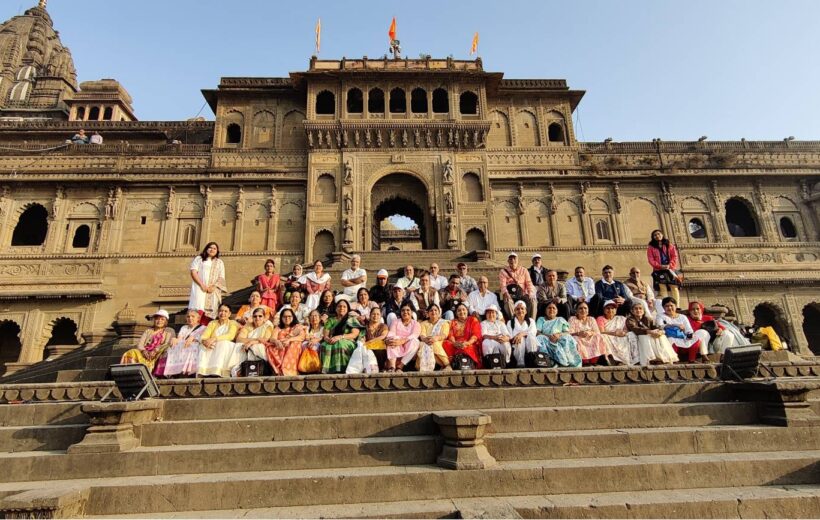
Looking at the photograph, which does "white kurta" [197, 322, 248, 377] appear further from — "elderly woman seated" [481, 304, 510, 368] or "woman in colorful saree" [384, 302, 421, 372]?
"elderly woman seated" [481, 304, 510, 368]

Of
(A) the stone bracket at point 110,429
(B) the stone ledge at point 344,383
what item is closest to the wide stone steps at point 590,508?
(A) the stone bracket at point 110,429

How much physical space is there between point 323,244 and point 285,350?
1450 cm

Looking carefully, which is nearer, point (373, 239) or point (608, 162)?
point (373, 239)

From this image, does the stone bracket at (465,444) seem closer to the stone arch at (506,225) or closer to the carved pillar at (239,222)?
the stone arch at (506,225)

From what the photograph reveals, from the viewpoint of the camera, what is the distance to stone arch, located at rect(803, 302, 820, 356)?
22.5 m

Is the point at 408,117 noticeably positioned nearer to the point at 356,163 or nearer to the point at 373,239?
the point at 356,163

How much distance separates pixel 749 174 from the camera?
74.3ft

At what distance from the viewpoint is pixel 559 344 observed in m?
6.52

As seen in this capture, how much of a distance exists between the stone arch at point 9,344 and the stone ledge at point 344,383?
19.9 metres

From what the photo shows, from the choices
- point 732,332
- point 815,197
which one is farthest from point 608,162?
point 732,332

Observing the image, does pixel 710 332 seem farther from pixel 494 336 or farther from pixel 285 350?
pixel 285 350

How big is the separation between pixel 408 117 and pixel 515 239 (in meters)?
8.15

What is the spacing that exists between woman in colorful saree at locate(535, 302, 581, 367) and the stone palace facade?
13.1 meters

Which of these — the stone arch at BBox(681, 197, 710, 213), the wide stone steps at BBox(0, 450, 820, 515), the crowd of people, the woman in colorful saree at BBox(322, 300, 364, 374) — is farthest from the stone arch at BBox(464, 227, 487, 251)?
the wide stone steps at BBox(0, 450, 820, 515)
